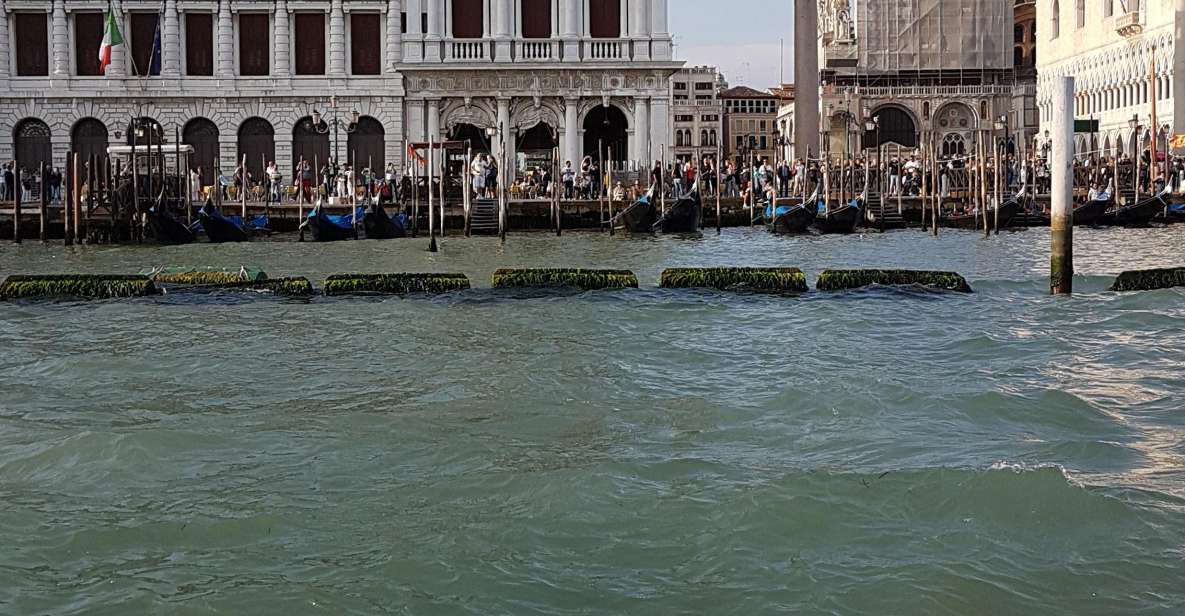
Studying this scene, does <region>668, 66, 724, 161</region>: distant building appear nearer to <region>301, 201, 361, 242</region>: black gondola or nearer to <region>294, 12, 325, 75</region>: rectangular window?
<region>294, 12, 325, 75</region>: rectangular window

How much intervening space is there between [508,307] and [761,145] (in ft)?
247

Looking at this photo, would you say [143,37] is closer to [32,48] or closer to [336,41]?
[32,48]

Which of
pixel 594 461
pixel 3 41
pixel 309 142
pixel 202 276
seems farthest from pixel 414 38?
pixel 594 461

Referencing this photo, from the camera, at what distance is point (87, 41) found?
31.7m

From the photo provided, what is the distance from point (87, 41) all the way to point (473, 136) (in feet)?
25.8

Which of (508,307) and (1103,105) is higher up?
(1103,105)

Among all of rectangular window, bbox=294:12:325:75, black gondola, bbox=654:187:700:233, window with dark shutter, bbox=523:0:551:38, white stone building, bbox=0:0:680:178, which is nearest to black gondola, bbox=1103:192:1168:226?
black gondola, bbox=654:187:700:233

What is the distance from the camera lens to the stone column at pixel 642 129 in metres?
31.7

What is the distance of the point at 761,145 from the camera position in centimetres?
8588

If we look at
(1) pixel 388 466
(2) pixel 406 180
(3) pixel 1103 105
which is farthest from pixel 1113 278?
(3) pixel 1103 105

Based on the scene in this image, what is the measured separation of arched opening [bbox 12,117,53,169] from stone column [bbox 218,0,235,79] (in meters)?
3.71

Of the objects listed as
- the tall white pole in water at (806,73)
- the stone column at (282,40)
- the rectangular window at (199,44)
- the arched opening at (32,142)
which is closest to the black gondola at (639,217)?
the tall white pole in water at (806,73)

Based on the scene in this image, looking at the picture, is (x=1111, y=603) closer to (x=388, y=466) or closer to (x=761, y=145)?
(x=388, y=466)

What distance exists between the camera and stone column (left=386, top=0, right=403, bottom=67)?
32156 mm
